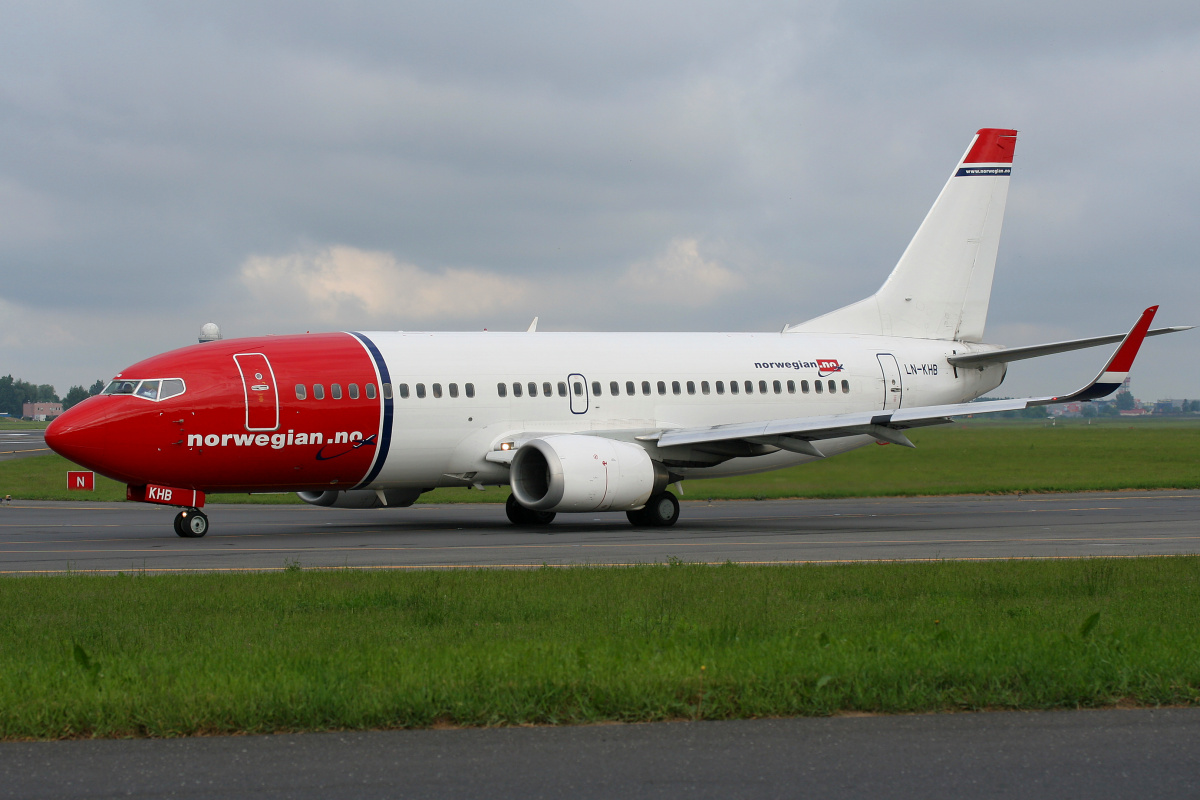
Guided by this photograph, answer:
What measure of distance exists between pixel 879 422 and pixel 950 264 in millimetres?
9171

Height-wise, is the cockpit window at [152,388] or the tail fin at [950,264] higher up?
the tail fin at [950,264]

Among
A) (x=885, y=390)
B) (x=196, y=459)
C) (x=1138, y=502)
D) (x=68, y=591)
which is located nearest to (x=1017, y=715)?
(x=68, y=591)

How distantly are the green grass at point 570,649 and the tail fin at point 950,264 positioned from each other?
1817 centimetres

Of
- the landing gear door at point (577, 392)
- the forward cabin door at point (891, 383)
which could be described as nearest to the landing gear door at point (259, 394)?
the landing gear door at point (577, 392)

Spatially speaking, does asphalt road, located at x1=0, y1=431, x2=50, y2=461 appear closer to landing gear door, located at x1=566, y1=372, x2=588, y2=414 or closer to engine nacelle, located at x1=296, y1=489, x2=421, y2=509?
engine nacelle, located at x1=296, y1=489, x2=421, y2=509

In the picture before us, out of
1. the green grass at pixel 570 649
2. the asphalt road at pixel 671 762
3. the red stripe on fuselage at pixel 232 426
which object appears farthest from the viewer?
the red stripe on fuselage at pixel 232 426

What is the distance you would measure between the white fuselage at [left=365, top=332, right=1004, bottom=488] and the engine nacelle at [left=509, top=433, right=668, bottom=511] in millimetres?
765

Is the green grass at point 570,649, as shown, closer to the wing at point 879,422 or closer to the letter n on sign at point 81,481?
the letter n on sign at point 81,481

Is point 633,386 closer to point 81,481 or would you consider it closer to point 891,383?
point 891,383

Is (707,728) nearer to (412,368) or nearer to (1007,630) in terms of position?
(1007,630)

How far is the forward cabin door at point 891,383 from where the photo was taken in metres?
29.2

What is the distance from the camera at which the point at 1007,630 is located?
9758 mm

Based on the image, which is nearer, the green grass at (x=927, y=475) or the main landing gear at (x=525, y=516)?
the main landing gear at (x=525, y=516)

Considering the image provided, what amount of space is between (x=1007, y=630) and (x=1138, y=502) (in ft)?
71.8
